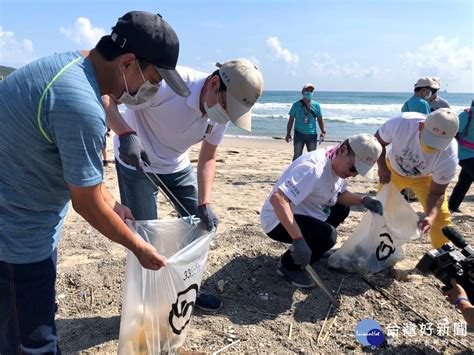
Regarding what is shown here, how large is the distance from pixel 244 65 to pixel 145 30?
2.68 ft

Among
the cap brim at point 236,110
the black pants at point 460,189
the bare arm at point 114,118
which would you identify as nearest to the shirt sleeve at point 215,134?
the cap brim at point 236,110

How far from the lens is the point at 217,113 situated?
223cm

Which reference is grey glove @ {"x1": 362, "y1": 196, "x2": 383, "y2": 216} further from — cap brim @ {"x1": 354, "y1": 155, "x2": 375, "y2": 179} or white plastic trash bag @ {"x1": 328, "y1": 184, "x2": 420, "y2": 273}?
cap brim @ {"x1": 354, "y1": 155, "x2": 375, "y2": 179}

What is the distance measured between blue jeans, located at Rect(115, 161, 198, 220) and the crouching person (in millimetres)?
571

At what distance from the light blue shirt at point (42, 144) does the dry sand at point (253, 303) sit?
3.64ft

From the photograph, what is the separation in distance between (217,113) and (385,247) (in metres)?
1.77

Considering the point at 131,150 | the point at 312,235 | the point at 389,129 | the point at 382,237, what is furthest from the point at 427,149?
the point at 131,150

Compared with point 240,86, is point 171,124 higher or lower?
lower

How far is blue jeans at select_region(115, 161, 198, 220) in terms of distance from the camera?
2.43m

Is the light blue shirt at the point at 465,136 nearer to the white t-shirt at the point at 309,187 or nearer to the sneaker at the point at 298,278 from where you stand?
the white t-shirt at the point at 309,187

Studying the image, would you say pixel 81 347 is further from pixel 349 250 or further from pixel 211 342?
pixel 349 250

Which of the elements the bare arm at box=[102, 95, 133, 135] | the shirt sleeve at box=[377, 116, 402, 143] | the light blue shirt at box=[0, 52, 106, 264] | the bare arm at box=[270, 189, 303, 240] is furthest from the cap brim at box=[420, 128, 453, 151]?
the light blue shirt at box=[0, 52, 106, 264]

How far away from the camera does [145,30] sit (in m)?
1.36
